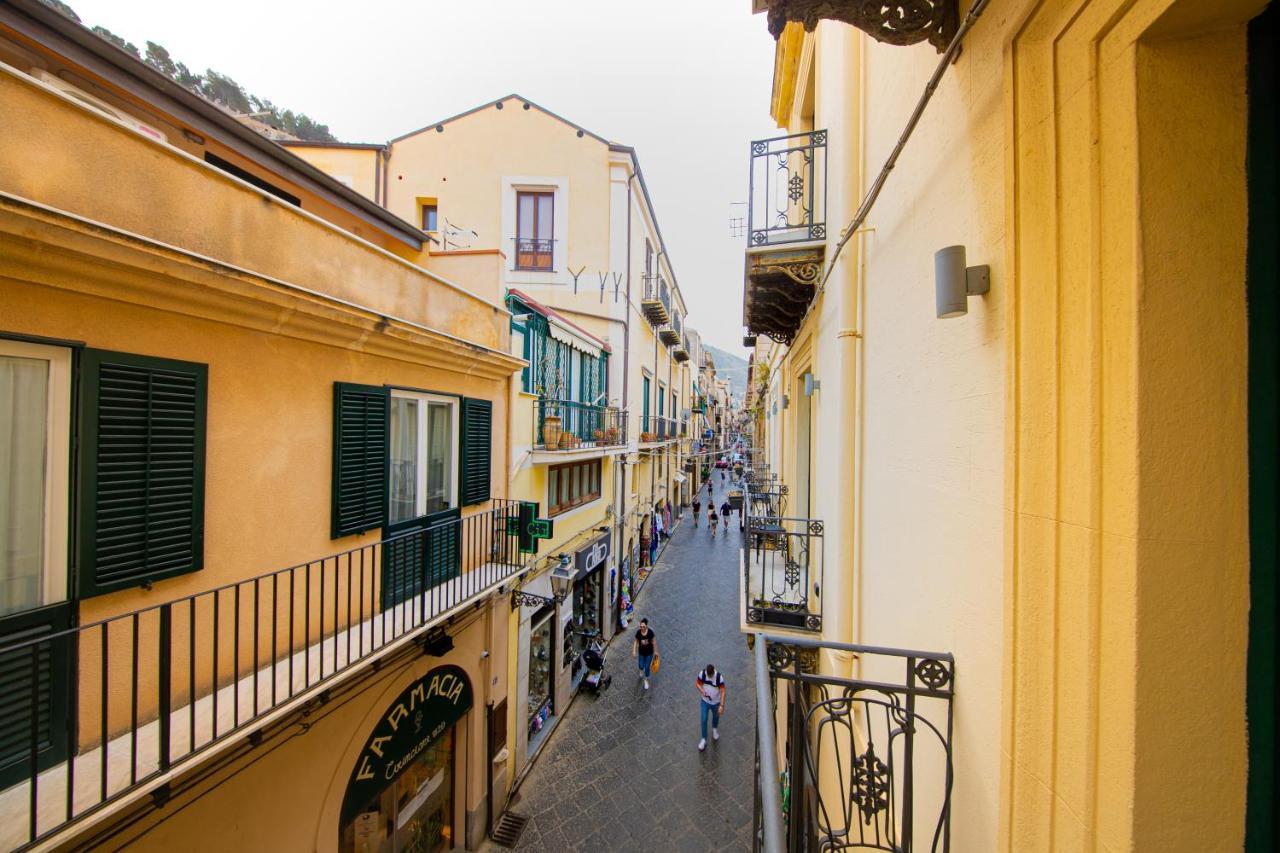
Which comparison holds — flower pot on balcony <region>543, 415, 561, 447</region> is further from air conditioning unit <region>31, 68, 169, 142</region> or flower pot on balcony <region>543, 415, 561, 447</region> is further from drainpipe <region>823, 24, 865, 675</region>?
Result: air conditioning unit <region>31, 68, 169, 142</region>

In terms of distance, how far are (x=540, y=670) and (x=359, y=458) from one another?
6896 millimetres

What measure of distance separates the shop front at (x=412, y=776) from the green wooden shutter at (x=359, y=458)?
219cm

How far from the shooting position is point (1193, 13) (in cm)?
136

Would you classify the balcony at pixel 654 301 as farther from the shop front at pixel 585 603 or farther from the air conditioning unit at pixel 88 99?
the air conditioning unit at pixel 88 99

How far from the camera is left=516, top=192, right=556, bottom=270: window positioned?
1345 cm

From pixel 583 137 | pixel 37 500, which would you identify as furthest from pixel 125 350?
pixel 583 137

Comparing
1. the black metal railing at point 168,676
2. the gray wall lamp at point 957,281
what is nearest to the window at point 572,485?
the black metal railing at point 168,676

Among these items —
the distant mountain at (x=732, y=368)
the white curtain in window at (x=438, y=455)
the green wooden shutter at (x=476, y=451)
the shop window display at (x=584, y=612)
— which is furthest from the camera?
the distant mountain at (x=732, y=368)

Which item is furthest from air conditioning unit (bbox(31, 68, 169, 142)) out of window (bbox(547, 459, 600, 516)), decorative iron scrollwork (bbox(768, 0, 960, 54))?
window (bbox(547, 459, 600, 516))

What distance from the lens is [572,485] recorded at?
11148 millimetres

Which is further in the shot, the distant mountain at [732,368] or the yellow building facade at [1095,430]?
the distant mountain at [732,368]

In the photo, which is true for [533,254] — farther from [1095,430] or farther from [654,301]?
[1095,430]

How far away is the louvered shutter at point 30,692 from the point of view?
2727mm

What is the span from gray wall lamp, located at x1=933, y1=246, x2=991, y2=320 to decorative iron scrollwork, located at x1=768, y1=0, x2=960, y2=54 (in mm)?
1042
